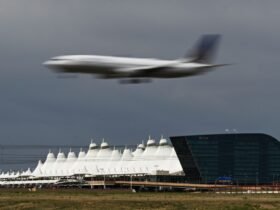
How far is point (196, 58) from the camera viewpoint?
34.0 metres

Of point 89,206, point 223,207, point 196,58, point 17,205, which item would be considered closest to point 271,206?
point 223,207

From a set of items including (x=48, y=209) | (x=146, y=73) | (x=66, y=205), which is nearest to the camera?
(x=146, y=73)

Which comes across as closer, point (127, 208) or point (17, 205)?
point (127, 208)

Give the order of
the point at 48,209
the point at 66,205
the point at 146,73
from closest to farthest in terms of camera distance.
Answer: the point at 146,73 → the point at 48,209 → the point at 66,205

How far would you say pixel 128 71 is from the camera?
110 feet

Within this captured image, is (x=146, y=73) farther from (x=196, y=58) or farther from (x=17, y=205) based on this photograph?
(x=17, y=205)

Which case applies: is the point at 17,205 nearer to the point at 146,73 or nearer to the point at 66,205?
the point at 66,205

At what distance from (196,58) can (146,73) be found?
Answer: 240cm

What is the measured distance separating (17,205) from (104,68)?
7993 cm

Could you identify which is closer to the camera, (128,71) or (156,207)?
(128,71)

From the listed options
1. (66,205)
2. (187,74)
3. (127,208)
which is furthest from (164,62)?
(66,205)

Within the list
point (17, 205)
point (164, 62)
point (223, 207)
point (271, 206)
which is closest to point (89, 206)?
point (17, 205)

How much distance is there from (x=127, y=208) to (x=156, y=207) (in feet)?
16.4

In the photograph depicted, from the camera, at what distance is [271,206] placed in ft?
359
